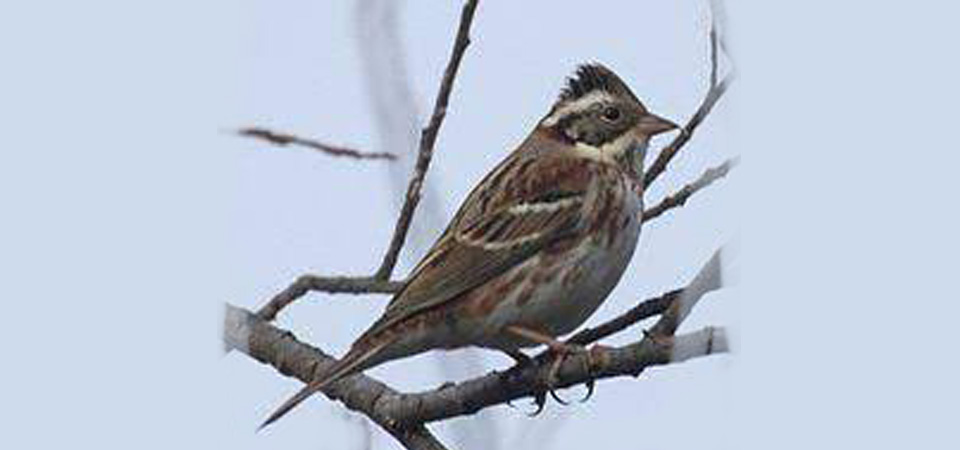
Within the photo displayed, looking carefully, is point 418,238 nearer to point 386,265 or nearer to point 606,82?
point 386,265

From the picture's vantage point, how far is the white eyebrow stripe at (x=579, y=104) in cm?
679

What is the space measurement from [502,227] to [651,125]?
694 mm

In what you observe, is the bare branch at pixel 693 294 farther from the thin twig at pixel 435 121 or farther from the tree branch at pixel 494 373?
the thin twig at pixel 435 121

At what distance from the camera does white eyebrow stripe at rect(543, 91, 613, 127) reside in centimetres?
679

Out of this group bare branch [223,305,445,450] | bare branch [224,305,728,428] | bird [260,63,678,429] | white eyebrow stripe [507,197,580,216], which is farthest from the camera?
white eyebrow stripe [507,197,580,216]

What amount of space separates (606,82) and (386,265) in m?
1.32

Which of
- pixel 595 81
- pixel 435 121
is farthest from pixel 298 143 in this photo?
pixel 595 81

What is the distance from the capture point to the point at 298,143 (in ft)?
16.2

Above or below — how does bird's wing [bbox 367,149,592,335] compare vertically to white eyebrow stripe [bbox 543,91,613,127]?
below

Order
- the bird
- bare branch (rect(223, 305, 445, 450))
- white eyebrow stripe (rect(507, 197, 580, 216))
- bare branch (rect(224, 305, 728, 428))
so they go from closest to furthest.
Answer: bare branch (rect(224, 305, 728, 428)) < bare branch (rect(223, 305, 445, 450)) < the bird < white eyebrow stripe (rect(507, 197, 580, 216))

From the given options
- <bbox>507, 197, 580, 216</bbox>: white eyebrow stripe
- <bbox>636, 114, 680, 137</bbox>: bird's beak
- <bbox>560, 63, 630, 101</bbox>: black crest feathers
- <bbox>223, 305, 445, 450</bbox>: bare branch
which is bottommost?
<bbox>223, 305, 445, 450</bbox>: bare branch

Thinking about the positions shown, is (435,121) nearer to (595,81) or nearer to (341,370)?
(341,370)

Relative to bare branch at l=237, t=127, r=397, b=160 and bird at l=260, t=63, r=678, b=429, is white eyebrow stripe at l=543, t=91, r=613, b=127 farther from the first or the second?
bare branch at l=237, t=127, r=397, b=160

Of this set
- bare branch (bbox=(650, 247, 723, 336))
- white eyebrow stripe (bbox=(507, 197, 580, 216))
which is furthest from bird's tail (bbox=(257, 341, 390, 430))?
bare branch (bbox=(650, 247, 723, 336))
